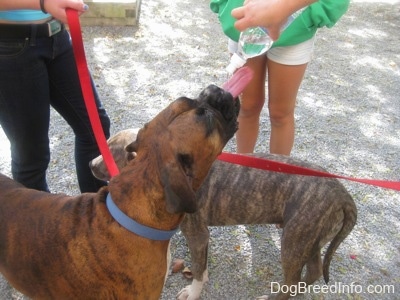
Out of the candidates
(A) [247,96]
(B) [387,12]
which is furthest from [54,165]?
(B) [387,12]

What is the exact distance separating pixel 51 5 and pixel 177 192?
1128mm

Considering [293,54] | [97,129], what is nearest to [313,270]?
[293,54]

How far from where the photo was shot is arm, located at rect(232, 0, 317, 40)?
6.82 feet

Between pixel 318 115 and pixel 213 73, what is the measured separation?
1778 mm

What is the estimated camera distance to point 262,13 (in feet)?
6.84

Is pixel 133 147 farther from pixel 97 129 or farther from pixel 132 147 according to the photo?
pixel 97 129

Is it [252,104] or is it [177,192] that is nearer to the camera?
[177,192]

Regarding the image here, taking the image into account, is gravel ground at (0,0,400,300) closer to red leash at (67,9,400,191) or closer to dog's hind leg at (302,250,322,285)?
dog's hind leg at (302,250,322,285)

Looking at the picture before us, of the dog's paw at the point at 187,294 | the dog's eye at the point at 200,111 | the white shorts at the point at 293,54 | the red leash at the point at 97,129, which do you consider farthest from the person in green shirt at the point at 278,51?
the dog's paw at the point at 187,294

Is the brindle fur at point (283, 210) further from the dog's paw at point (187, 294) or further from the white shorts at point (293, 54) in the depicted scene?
the white shorts at point (293, 54)

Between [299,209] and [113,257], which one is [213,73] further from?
[113,257]

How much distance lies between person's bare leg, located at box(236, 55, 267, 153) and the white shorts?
188 millimetres

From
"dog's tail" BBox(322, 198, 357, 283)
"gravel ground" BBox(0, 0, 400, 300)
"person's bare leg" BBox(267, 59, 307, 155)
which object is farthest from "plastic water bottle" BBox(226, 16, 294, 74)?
"gravel ground" BBox(0, 0, 400, 300)

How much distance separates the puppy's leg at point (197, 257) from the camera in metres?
3.07
